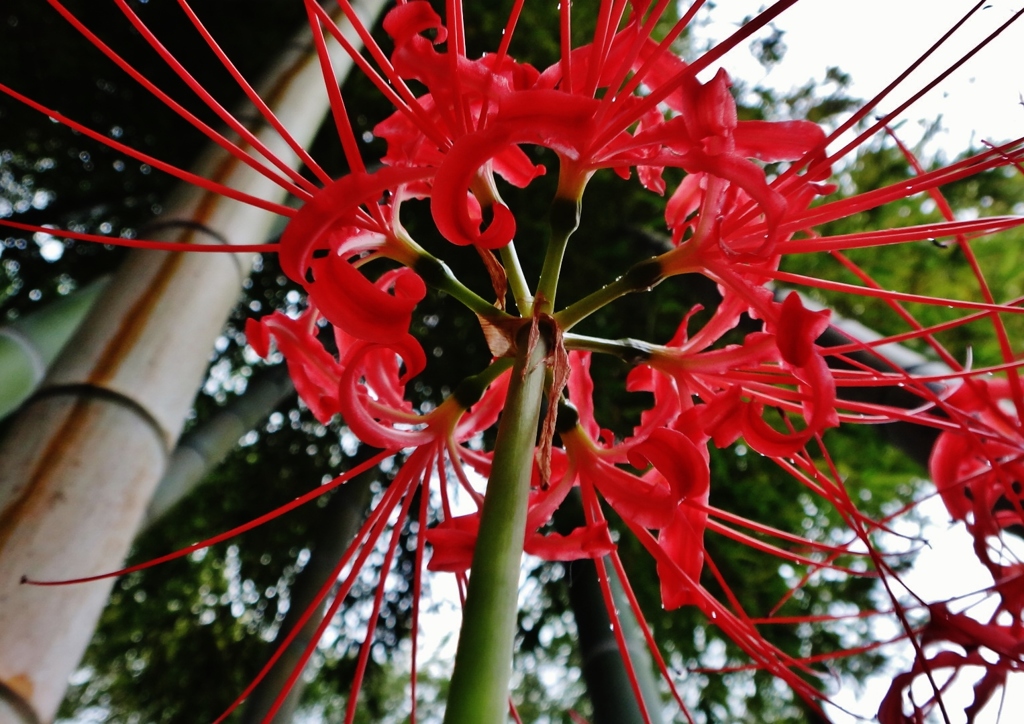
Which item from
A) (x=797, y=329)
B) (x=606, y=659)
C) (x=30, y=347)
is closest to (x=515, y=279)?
(x=797, y=329)

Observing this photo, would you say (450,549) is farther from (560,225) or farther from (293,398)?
(293,398)

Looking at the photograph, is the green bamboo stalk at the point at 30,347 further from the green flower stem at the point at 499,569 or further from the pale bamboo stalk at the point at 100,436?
the green flower stem at the point at 499,569

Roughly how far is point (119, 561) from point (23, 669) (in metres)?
0.09

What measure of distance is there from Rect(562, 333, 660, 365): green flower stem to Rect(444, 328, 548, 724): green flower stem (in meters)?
0.05

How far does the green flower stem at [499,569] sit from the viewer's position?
21cm

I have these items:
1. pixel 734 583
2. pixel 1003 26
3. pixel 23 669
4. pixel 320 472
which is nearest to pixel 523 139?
pixel 1003 26

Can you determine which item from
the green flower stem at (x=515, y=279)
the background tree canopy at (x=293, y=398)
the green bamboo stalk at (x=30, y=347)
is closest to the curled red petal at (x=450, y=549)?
the green flower stem at (x=515, y=279)

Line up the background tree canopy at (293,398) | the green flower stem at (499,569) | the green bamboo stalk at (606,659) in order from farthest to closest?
1. the background tree canopy at (293,398)
2. the green bamboo stalk at (606,659)
3. the green flower stem at (499,569)

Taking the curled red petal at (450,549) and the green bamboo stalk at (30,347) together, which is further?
the green bamboo stalk at (30,347)

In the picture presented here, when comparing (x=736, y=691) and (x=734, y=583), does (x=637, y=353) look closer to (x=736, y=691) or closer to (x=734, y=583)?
(x=734, y=583)

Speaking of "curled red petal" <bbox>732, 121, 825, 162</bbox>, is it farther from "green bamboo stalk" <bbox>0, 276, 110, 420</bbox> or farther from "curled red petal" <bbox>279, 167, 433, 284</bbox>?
"green bamboo stalk" <bbox>0, 276, 110, 420</bbox>

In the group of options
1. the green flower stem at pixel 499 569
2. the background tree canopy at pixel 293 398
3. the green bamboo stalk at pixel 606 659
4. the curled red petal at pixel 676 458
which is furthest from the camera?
the background tree canopy at pixel 293 398

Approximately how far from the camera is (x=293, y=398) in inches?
55.7

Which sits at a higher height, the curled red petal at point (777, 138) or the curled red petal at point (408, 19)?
the curled red petal at point (408, 19)
